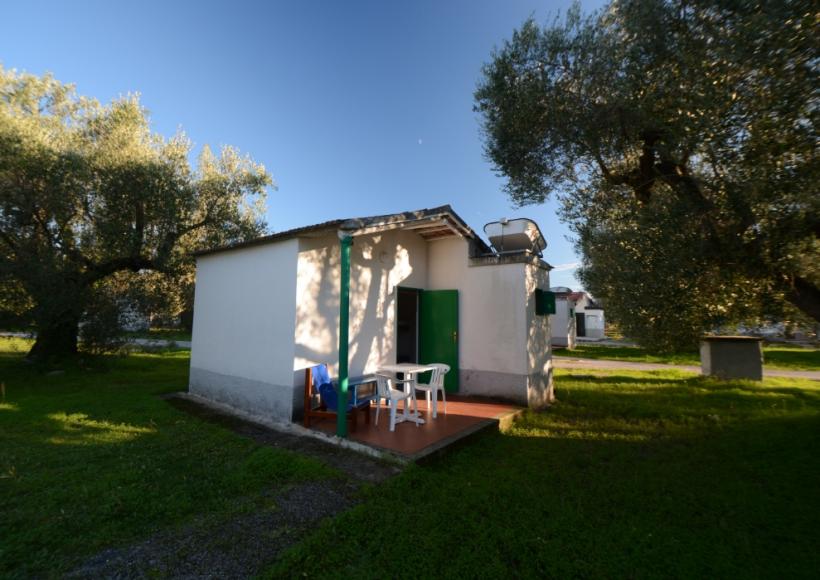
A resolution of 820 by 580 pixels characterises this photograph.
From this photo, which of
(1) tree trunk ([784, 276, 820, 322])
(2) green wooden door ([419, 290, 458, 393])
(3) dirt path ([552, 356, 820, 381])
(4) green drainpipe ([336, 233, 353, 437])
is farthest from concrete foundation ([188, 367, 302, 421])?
(3) dirt path ([552, 356, 820, 381])

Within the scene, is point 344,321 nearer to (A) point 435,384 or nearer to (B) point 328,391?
(B) point 328,391

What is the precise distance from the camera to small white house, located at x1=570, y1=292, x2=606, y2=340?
29.8 meters

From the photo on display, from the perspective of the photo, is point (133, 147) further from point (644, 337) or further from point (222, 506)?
point (644, 337)

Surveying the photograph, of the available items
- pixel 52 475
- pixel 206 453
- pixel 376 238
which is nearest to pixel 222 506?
pixel 206 453

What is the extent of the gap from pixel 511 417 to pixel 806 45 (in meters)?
6.14

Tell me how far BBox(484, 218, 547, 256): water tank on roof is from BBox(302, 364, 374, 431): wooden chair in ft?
14.7

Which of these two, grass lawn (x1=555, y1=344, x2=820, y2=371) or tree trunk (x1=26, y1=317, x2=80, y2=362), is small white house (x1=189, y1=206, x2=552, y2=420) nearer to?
tree trunk (x1=26, y1=317, x2=80, y2=362)

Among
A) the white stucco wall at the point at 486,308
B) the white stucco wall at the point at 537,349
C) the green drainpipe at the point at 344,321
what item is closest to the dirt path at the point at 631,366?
the white stucco wall at the point at 537,349

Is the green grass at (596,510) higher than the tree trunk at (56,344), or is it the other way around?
the tree trunk at (56,344)

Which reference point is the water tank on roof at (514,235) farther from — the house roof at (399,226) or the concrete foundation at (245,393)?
the concrete foundation at (245,393)

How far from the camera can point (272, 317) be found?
6.30 meters

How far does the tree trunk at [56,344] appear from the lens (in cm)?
1176

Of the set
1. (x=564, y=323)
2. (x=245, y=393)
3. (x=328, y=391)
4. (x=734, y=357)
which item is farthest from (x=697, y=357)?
(x=245, y=393)

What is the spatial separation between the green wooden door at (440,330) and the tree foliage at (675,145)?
10.1 ft
